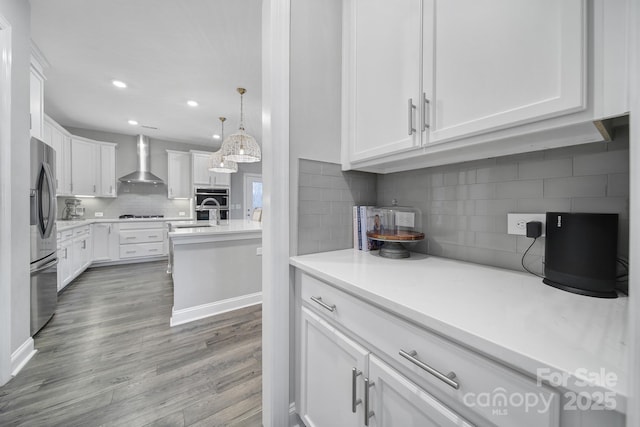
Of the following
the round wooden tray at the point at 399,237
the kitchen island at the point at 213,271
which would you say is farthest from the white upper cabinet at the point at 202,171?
the round wooden tray at the point at 399,237

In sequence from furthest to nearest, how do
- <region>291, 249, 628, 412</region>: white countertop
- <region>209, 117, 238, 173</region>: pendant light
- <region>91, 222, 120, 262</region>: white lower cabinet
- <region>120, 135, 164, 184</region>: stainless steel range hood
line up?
<region>120, 135, 164, 184</region>: stainless steel range hood
<region>91, 222, 120, 262</region>: white lower cabinet
<region>209, 117, 238, 173</region>: pendant light
<region>291, 249, 628, 412</region>: white countertop

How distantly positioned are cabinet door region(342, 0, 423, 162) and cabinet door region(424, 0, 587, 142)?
3.2 inches

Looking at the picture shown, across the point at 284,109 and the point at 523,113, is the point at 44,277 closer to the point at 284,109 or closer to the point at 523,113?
the point at 284,109

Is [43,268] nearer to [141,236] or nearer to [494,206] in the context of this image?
[141,236]

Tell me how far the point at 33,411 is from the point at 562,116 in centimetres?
268

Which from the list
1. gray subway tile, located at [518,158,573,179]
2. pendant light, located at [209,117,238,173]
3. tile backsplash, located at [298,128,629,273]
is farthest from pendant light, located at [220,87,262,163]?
gray subway tile, located at [518,158,573,179]

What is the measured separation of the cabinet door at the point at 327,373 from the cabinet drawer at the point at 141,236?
4899 millimetres

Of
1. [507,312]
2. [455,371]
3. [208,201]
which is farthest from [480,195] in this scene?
[208,201]

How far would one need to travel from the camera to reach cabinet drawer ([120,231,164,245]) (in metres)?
4.55

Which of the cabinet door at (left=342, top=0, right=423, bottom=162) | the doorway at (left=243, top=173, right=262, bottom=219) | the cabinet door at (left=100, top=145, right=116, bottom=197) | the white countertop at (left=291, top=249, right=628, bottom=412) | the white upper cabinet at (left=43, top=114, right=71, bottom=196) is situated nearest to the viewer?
the white countertop at (left=291, top=249, right=628, bottom=412)

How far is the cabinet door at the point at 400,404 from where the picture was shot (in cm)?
59

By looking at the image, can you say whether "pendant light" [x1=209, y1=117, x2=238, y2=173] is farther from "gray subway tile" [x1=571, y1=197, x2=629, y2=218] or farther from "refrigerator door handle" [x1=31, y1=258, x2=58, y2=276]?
"gray subway tile" [x1=571, y1=197, x2=629, y2=218]

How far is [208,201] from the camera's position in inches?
219

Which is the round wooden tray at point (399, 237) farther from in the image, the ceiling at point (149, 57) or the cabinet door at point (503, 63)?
the ceiling at point (149, 57)
